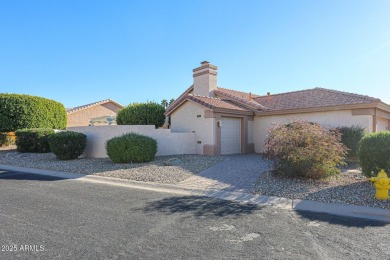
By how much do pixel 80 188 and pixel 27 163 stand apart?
7.44 meters

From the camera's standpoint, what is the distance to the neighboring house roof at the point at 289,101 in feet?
45.0

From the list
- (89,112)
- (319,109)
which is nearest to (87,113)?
(89,112)

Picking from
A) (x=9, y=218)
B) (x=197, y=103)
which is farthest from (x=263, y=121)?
(x=9, y=218)

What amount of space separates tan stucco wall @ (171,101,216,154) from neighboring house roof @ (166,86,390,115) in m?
0.43

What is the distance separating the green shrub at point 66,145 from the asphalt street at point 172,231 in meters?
7.36

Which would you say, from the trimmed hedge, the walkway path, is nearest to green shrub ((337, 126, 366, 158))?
the walkway path

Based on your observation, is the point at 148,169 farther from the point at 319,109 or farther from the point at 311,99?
the point at 311,99

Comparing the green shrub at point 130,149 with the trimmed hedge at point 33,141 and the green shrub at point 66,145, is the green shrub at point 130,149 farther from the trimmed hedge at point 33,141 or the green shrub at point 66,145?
the trimmed hedge at point 33,141

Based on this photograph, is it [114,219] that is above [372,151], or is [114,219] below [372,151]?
below

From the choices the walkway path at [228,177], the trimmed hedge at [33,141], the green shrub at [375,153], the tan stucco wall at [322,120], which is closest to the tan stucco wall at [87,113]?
the trimmed hedge at [33,141]

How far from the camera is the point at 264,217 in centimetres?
534

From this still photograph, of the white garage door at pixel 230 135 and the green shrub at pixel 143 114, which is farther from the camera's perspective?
the green shrub at pixel 143 114

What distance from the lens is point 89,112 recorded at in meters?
33.8

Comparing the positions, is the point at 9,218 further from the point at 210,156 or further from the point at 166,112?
the point at 166,112
